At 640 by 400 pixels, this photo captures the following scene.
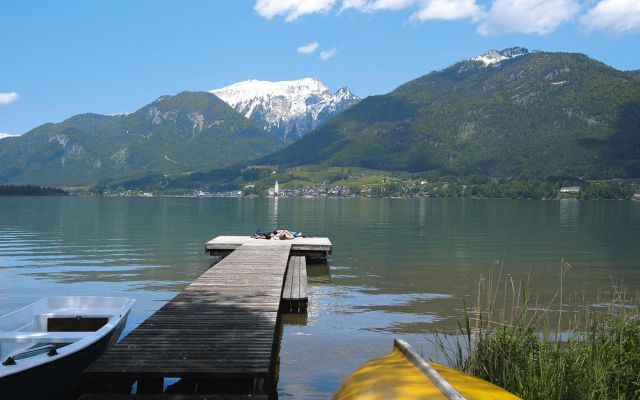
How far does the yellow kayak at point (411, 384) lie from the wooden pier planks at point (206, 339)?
2.06 meters

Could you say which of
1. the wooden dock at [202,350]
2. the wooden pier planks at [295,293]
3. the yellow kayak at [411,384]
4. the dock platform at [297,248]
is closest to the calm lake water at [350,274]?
the wooden pier planks at [295,293]

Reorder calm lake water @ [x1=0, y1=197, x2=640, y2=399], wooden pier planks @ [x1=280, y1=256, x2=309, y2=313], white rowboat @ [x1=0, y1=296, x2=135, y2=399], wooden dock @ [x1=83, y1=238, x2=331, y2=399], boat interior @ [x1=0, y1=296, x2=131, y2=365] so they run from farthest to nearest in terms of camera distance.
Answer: wooden pier planks @ [x1=280, y1=256, x2=309, y2=313] → calm lake water @ [x1=0, y1=197, x2=640, y2=399] → boat interior @ [x1=0, y1=296, x2=131, y2=365] → wooden dock @ [x1=83, y1=238, x2=331, y2=399] → white rowboat @ [x1=0, y1=296, x2=135, y2=399]

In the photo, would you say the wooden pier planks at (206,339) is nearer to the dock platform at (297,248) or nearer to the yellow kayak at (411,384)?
the yellow kayak at (411,384)

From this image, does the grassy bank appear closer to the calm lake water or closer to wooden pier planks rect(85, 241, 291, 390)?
the calm lake water

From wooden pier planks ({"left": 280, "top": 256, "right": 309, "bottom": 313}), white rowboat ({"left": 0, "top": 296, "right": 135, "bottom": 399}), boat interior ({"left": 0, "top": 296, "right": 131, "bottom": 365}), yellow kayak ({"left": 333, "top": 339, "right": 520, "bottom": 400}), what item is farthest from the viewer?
wooden pier planks ({"left": 280, "top": 256, "right": 309, "bottom": 313})

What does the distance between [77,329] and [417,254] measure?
26191 millimetres

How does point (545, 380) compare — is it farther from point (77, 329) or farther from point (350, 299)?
point (350, 299)

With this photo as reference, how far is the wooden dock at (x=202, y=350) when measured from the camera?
28.6ft

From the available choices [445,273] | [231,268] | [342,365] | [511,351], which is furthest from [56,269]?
[511,351]

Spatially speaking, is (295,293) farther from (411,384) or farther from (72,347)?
(411,384)

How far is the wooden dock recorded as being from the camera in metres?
8.73

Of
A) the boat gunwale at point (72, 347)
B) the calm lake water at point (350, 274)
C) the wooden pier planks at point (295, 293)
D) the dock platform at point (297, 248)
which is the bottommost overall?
the calm lake water at point (350, 274)

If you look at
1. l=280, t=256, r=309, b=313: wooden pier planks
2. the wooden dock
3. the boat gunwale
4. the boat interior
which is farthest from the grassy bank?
l=280, t=256, r=309, b=313: wooden pier planks

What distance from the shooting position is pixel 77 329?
13.2 metres
